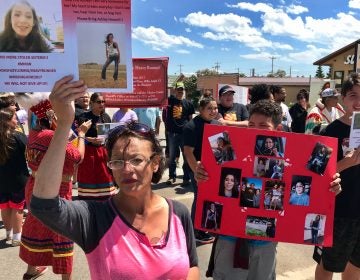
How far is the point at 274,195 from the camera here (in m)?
2.17

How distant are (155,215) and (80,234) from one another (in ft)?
1.16

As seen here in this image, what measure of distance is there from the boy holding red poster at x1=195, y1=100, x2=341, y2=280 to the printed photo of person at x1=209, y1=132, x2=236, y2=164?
333 mm

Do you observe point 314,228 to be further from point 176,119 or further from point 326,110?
point 176,119

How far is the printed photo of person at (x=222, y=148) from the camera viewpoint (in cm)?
216

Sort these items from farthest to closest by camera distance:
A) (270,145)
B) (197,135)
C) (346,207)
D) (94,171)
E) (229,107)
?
(229,107) → (94,171) → (197,135) → (346,207) → (270,145)

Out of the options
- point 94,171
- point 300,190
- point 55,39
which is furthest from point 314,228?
point 94,171

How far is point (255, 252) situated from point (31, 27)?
1832 mm

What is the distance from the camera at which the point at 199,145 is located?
434 cm

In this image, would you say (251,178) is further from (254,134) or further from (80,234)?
(80,234)

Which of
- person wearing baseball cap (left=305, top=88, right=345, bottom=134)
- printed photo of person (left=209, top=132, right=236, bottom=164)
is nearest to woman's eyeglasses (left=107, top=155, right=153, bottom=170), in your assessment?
printed photo of person (left=209, top=132, right=236, bottom=164)

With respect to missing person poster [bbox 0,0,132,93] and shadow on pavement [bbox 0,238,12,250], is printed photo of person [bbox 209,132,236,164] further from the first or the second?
shadow on pavement [bbox 0,238,12,250]

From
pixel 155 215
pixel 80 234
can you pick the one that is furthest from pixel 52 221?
pixel 155 215

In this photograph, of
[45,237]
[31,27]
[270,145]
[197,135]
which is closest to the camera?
[31,27]

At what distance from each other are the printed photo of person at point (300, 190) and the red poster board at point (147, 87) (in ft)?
10.7
